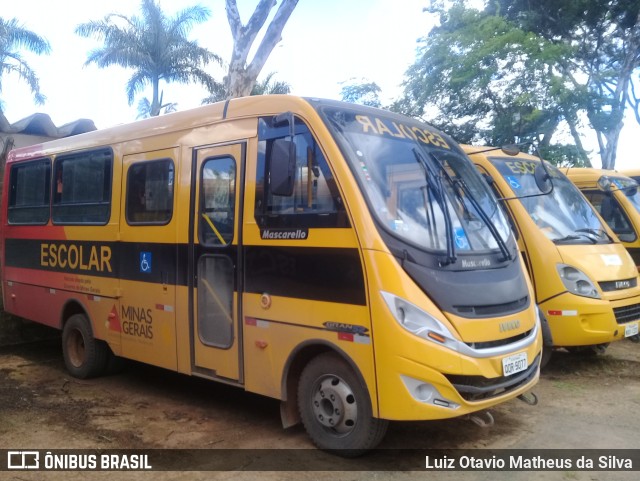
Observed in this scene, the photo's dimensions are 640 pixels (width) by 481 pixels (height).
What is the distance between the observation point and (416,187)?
15.3 feet

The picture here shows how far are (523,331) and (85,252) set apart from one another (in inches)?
202

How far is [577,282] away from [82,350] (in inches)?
232

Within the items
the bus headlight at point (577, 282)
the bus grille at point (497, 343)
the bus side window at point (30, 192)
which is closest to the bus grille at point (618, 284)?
the bus headlight at point (577, 282)

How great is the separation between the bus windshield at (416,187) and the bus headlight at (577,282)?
1.74 metres

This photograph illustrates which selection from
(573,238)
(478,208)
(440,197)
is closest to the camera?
(440,197)

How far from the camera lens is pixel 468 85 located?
1542 cm

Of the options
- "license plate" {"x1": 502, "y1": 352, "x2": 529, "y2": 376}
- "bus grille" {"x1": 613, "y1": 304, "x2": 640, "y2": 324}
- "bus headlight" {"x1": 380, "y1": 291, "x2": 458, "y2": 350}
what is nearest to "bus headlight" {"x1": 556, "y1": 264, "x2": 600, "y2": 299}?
"bus grille" {"x1": 613, "y1": 304, "x2": 640, "y2": 324}

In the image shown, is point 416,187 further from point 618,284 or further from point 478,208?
point 618,284

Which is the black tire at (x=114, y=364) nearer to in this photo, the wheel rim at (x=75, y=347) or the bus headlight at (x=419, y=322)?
the wheel rim at (x=75, y=347)

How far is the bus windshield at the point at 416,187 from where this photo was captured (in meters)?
4.45

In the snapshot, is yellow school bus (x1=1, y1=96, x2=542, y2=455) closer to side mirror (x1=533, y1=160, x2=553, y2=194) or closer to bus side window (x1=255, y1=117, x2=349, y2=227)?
bus side window (x1=255, y1=117, x2=349, y2=227)

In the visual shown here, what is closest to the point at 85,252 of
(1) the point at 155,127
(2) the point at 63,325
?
(2) the point at 63,325

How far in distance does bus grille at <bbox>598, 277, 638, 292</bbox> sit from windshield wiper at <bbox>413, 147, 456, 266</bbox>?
303 cm

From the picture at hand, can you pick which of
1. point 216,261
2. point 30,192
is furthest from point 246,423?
point 30,192
